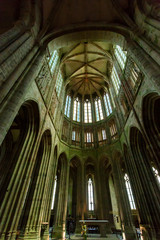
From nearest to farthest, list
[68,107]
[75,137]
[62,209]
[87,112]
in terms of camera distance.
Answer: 1. [62,209]
2. [75,137]
3. [68,107]
4. [87,112]

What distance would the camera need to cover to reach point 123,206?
11000mm

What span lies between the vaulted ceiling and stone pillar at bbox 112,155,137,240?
38.4ft

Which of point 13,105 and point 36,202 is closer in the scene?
point 13,105

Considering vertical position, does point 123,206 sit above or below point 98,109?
below

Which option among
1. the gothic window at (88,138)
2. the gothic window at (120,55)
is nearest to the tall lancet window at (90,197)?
the gothic window at (88,138)

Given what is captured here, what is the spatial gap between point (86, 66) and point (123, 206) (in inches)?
690

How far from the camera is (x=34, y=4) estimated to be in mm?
8500

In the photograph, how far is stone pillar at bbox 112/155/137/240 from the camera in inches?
381

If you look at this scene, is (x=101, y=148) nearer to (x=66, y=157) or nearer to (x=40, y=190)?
(x=66, y=157)

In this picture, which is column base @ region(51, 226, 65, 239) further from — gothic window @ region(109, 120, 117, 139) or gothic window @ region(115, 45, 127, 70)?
gothic window @ region(115, 45, 127, 70)

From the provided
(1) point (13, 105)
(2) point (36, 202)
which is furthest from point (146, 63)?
(2) point (36, 202)

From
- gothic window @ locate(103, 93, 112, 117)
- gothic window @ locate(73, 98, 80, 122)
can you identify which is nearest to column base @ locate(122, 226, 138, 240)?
gothic window @ locate(103, 93, 112, 117)

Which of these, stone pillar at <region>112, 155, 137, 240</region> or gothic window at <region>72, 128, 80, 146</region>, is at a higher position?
gothic window at <region>72, 128, 80, 146</region>

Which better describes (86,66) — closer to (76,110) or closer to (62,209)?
(76,110)
